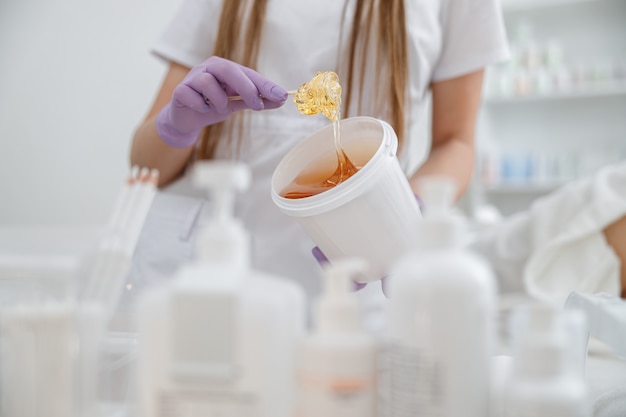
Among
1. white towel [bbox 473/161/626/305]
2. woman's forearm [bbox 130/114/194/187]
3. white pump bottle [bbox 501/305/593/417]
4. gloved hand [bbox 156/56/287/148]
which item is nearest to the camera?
white pump bottle [bbox 501/305/593/417]

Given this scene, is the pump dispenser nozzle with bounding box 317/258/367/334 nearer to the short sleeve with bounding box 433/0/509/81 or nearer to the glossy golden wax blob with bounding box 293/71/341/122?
the glossy golden wax blob with bounding box 293/71/341/122

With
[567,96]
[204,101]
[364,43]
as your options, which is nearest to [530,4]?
[567,96]

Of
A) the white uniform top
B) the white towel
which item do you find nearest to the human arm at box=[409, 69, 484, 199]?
the white uniform top

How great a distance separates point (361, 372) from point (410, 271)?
0.06 meters

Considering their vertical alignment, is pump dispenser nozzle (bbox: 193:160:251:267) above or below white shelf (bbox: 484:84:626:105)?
below

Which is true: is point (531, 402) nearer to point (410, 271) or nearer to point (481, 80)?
point (410, 271)

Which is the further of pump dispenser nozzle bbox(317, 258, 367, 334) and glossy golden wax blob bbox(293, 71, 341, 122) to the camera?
glossy golden wax blob bbox(293, 71, 341, 122)

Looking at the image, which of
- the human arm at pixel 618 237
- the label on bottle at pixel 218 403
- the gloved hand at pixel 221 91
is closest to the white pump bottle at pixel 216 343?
the label on bottle at pixel 218 403

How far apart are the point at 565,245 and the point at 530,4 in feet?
5.85

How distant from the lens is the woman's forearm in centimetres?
86

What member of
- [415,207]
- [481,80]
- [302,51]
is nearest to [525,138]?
[481,80]

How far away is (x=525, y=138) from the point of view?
284 cm

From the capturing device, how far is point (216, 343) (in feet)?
1.07

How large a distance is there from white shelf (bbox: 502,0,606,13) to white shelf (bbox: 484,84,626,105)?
14.6 inches
